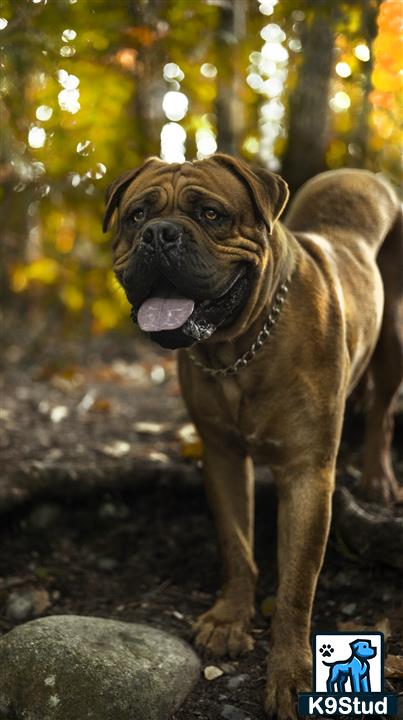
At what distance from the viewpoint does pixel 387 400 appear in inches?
177

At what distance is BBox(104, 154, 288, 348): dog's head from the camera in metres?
2.89

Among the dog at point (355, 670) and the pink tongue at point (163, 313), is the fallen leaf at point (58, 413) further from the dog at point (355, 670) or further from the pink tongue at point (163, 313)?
the dog at point (355, 670)

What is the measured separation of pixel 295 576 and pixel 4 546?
5.31 feet

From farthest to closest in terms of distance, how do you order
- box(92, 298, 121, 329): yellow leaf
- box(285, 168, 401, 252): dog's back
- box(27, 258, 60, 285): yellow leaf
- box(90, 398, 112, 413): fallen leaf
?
box(27, 258, 60, 285): yellow leaf < box(92, 298, 121, 329): yellow leaf < box(90, 398, 112, 413): fallen leaf < box(285, 168, 401, 252): dog's back

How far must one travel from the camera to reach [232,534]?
3.66 meters

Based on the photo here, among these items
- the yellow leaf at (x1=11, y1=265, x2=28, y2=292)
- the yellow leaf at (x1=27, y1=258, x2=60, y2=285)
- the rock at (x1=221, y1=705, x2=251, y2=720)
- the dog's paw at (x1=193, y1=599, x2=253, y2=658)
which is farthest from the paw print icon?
Answer: the yellow leaf at (x1=11, y1=265, x2=28, y2=292)

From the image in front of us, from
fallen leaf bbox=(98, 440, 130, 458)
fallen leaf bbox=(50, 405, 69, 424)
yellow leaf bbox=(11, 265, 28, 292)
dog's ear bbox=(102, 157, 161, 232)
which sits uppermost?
dog's ear bbox=(102, 157, 161, 232)

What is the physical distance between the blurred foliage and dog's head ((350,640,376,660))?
2707 millimetres

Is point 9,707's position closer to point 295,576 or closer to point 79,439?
point 295,576

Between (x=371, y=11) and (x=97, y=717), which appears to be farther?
(x=371, y=11)

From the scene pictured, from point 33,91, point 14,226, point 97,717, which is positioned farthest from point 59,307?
point 97,717

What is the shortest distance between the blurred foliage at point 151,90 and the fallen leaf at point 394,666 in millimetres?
2796

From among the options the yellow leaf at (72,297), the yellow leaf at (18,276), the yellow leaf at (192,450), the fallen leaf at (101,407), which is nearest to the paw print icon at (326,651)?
the yellow leaf at (192,450)

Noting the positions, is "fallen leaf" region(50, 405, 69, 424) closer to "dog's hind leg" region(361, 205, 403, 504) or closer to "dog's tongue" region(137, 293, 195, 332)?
"dog's hind leg" region(361, 205, 403, 504)
